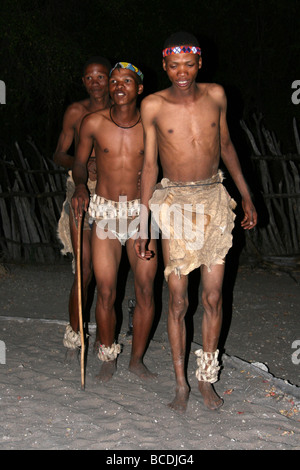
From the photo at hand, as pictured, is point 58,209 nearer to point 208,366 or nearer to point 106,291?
point 106,291

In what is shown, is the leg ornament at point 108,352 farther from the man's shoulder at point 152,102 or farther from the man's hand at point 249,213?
the man's shoulder at point 152,102

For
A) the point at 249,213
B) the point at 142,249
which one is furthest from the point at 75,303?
the point at 249,213

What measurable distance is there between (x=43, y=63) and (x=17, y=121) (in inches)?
95.1

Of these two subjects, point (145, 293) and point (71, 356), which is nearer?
point (145, 293)

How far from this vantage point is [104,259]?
3.66m

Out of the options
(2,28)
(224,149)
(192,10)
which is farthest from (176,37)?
(192,10)

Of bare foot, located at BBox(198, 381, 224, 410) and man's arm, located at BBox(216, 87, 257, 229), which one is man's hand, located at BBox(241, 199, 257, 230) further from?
bare foot, located at BBox(198, 381, 224, 410)

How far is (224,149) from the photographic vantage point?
3469 millimetres

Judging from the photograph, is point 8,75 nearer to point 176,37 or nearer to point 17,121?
point 17,121

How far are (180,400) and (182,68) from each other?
1803 millimetres

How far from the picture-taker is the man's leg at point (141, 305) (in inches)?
144

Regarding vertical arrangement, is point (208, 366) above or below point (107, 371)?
above

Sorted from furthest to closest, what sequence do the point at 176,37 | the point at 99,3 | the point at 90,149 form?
the point at 99,3
the point at 90,149
the point at 176,37

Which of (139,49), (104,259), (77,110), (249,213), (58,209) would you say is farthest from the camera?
(139,49)
